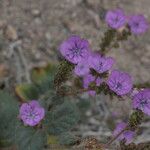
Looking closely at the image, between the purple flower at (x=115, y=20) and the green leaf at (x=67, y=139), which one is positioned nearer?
the green leaf at (x=67, y=139)

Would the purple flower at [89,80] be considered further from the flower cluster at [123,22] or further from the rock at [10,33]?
the rock at [10,33]

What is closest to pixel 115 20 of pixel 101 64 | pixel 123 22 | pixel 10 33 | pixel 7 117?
pixel 123 22

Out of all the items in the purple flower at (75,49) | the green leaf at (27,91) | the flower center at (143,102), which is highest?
the purple flower at (75,49)

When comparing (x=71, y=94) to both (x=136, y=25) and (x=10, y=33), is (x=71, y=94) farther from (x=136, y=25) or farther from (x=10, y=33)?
(x=10, y=33)

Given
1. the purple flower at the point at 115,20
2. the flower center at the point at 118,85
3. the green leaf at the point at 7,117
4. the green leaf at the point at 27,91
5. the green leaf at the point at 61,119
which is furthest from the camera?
the green leaf at the point at 27,91

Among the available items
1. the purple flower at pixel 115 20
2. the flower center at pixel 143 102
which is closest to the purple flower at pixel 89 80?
the flower center at pixel 143 102

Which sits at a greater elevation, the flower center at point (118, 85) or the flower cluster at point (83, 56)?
the flower cluster at point (83, 56)
